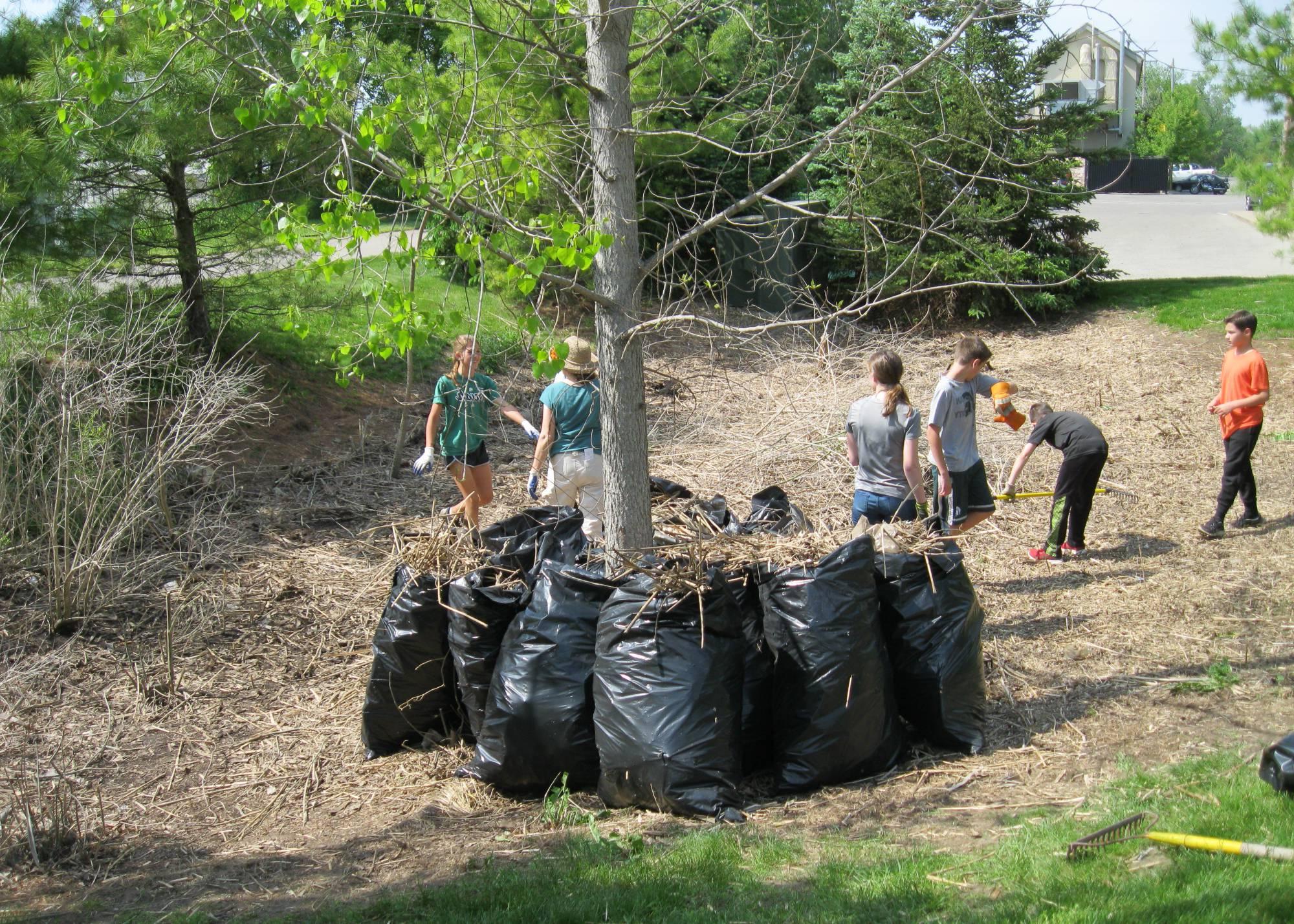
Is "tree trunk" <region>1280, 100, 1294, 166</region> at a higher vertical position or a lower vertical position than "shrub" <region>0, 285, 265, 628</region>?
higher

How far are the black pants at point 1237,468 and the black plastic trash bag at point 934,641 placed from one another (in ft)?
12.1

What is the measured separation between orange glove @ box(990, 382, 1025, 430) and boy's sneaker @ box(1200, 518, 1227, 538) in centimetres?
163

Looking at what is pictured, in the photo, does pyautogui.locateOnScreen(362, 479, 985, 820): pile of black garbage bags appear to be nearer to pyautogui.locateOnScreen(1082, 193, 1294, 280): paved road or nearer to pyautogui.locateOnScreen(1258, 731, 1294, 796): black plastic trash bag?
pyautogui.locateOnScreen(1258, 731, 1294, 796): black plastic trash bag

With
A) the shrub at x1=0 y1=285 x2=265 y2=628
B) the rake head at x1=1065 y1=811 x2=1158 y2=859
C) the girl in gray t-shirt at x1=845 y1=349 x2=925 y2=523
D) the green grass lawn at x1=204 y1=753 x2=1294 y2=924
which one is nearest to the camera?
the green grass lawn at x1=204 y1=753 x2=1294 y2=924

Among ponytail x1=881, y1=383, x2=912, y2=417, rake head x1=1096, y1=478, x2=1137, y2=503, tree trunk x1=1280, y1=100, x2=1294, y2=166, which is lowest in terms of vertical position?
Result: rake head x1=1096, y1=478, x2=1137, y2=503

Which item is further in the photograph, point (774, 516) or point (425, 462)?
point (425, 462)

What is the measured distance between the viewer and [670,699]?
4.04 m

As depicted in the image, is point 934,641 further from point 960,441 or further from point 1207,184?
point 1207,184

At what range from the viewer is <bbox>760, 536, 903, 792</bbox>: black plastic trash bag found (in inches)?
165

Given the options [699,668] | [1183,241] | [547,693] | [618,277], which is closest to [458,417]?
[618,277]

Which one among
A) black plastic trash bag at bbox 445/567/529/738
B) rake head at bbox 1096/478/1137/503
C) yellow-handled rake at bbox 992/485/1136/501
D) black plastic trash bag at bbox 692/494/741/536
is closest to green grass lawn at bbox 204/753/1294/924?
black plastic trash bag at bbox 445/567/529/738

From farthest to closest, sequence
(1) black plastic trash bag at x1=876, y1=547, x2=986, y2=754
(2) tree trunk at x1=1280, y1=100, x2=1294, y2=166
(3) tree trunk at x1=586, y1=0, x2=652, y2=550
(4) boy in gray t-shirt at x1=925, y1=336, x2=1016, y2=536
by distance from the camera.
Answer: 1. (2) tree trunk at x1=1280, y1=100, x2=1294, y2=166
2. (4) boy in gray t-shirt at x1=925, y1=336, x2=1016, y2=536
3. (1) black plastic trash bag at x1=876, y1=547, x2=986, y2=754
4. (3) tree trunk at x1=586, y1=0, x2=652, y2=550

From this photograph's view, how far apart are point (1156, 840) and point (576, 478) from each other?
3.65 metres

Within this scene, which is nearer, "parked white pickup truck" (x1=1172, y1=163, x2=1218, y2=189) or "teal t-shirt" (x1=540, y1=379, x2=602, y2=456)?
"teal t-shirt" (x1=540, y1=379, x2=602, y2=456)
